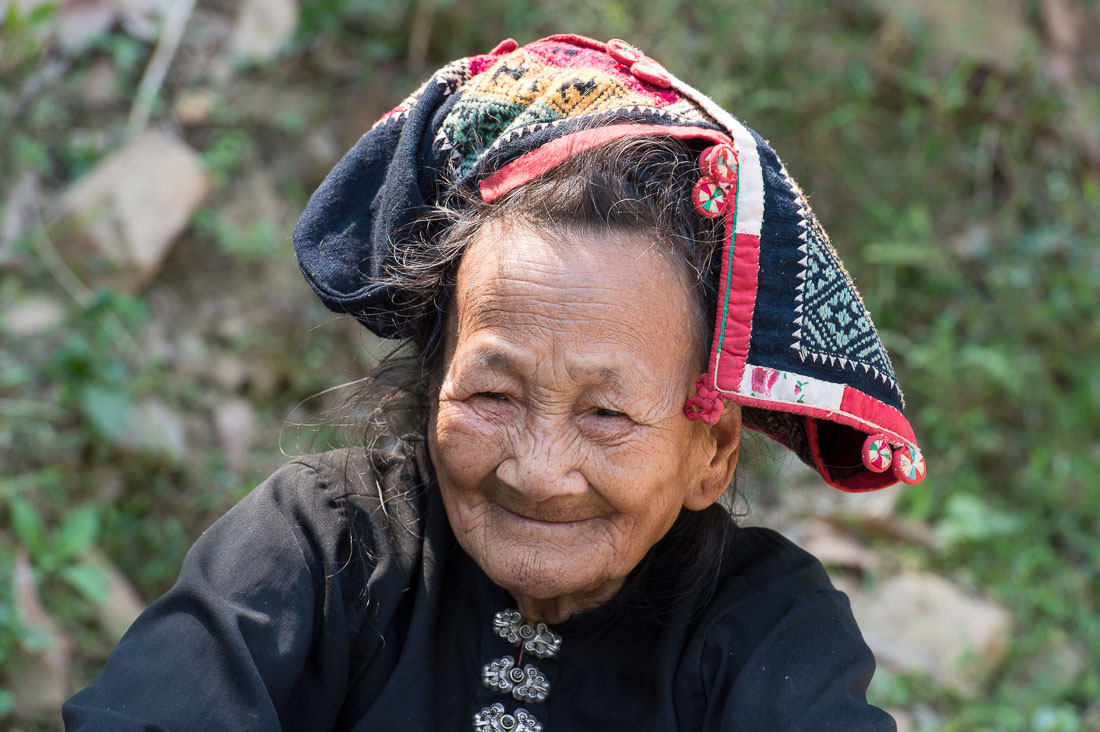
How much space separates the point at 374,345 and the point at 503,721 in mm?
2629

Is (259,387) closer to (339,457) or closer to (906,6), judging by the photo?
(339,457)

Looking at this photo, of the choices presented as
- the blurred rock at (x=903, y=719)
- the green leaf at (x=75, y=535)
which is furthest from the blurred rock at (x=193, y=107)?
the blurred rock at (x=903, y=719)

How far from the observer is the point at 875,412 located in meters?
2.00

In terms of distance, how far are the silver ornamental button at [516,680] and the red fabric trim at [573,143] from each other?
37.0 inches

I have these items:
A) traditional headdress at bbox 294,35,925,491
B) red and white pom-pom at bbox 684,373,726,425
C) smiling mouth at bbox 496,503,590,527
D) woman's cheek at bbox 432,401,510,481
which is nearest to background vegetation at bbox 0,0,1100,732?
traditional headdress at bbox 294,35,925,491

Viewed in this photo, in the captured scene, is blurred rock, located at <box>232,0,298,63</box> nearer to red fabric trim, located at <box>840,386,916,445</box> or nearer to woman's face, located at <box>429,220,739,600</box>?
woman's face, located at <box>429,220,739,600</box>

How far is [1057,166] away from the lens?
533 cm

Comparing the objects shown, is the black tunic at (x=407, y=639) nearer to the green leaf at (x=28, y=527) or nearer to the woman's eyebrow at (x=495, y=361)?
the woman's eyebrow at (x=495, y=361)

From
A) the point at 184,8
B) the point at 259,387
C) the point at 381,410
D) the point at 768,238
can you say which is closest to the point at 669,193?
the point at 768,238

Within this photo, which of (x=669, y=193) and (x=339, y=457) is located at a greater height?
(x=669, y=193)

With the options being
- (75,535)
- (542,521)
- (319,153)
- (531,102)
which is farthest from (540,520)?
(319,153)

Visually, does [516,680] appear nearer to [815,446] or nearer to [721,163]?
[815,446]

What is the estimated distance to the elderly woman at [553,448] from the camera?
190 centimetres

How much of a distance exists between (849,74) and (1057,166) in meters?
1.13
